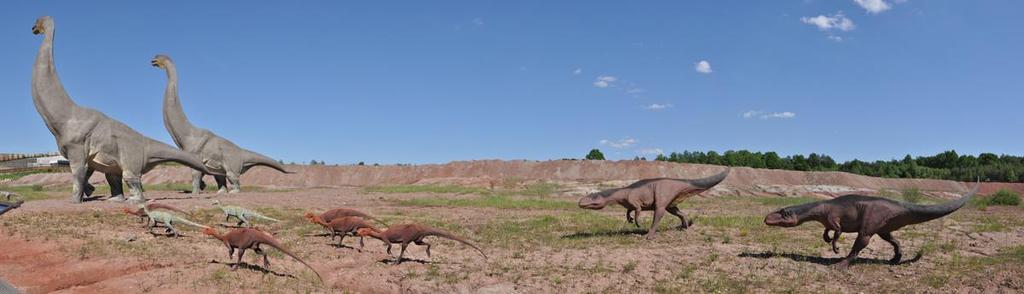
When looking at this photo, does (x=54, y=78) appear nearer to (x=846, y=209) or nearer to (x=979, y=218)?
(x=846, y=209)

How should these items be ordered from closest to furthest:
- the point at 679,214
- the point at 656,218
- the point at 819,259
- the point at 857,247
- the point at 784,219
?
the point at 857,247 → the point at 784,219 → the point at 819,259 → the point at 656,218 → the point at 679,214

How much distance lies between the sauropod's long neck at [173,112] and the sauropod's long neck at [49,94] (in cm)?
713

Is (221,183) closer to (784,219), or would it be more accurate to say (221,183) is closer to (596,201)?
(596,201)

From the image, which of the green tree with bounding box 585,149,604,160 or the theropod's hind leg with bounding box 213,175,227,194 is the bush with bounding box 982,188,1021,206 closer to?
the theropod's hind leg with bounding box 213,175,227,194

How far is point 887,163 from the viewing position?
72.6 meters

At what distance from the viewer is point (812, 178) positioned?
172 ft

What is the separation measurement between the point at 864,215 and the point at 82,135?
66.5 ft

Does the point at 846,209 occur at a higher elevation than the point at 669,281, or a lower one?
higher

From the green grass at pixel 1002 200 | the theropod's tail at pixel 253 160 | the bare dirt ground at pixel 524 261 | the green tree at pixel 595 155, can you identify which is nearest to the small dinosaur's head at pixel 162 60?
the theropod's tail at pixel 253 160

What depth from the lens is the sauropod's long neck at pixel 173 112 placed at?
90.4 feet

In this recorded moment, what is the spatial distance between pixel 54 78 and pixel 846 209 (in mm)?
21640

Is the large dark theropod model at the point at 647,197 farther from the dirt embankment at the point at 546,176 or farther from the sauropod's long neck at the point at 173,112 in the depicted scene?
the dirt embankment at the point at 546,176

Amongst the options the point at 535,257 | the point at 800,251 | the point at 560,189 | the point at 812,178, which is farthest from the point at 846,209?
the point at 812,178

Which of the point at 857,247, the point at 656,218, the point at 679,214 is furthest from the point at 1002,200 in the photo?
the point at 857,247
